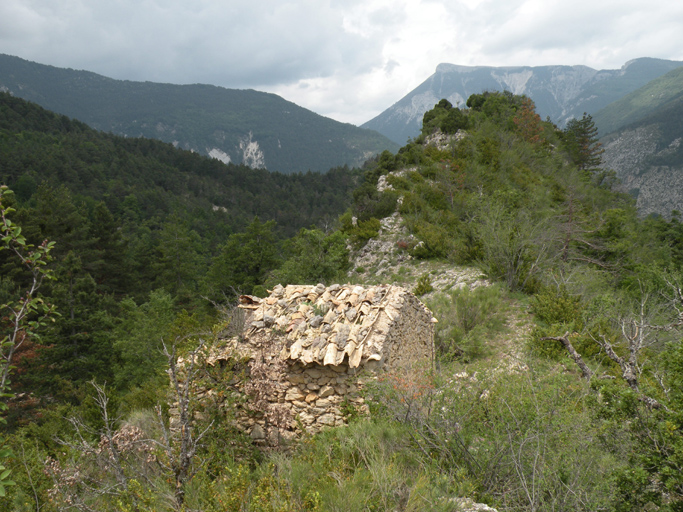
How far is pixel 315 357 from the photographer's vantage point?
492cm

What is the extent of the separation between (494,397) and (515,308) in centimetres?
620

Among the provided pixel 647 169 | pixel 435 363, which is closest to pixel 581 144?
pixel 435 363

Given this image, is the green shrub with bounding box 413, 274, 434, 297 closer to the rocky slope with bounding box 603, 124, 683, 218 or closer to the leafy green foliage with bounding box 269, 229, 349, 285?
the leafy green foliage with bounding box 269, 229, 349, 285

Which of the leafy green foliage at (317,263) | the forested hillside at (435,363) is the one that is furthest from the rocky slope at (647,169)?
the leafy green foliage at (317,263)

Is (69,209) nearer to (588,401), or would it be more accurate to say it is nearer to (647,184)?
(588,401)

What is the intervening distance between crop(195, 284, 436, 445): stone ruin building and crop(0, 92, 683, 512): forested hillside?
22 centimetres

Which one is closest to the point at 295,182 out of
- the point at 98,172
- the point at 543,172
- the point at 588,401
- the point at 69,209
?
the point at 98,172

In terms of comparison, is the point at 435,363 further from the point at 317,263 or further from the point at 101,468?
the point at 317,263

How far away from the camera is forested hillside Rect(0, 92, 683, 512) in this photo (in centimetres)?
312

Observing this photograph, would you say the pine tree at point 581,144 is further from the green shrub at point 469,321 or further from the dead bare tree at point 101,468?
the dead bare tree at point 101,468

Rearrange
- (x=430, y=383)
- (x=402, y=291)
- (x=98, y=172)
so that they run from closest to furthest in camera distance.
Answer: (x=430, y=383) → (x=402, y=291) → (x=98, y=172)

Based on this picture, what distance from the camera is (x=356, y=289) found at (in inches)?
247

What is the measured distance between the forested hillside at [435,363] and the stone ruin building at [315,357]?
0.73 ft

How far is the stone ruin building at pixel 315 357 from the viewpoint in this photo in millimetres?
4914
